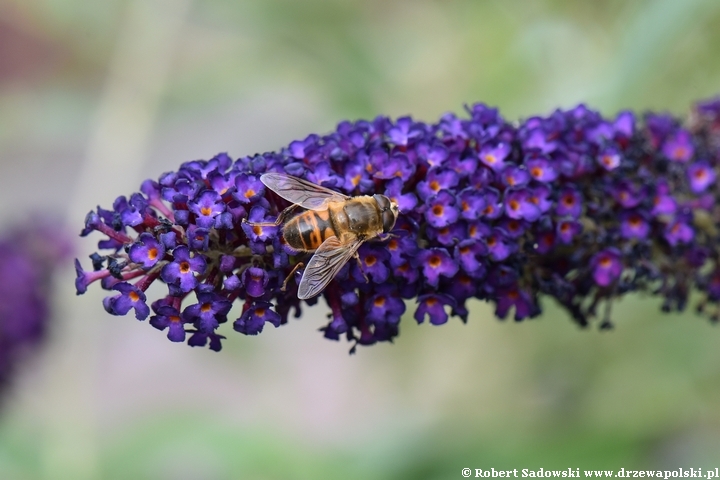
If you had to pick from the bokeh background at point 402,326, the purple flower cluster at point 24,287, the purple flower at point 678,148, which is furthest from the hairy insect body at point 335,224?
the purple flower cluster at point 24,287

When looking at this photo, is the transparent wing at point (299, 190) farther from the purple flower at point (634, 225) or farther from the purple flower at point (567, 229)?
the purple flower at point (634, 225)

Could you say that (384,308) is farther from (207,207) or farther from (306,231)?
(207,207)

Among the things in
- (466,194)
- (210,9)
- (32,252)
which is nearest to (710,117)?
(466,194)

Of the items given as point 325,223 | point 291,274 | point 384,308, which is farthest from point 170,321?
A: point 384,308

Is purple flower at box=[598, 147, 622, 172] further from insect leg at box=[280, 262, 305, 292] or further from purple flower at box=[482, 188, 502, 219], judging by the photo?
insect leg at box=[280, 262, 305, 292]

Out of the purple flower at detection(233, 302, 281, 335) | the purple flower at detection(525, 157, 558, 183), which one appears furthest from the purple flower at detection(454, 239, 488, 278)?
the purple flower at detection(233, 302, 281, 335)

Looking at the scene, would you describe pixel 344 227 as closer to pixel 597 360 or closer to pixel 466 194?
pixel 466 194
